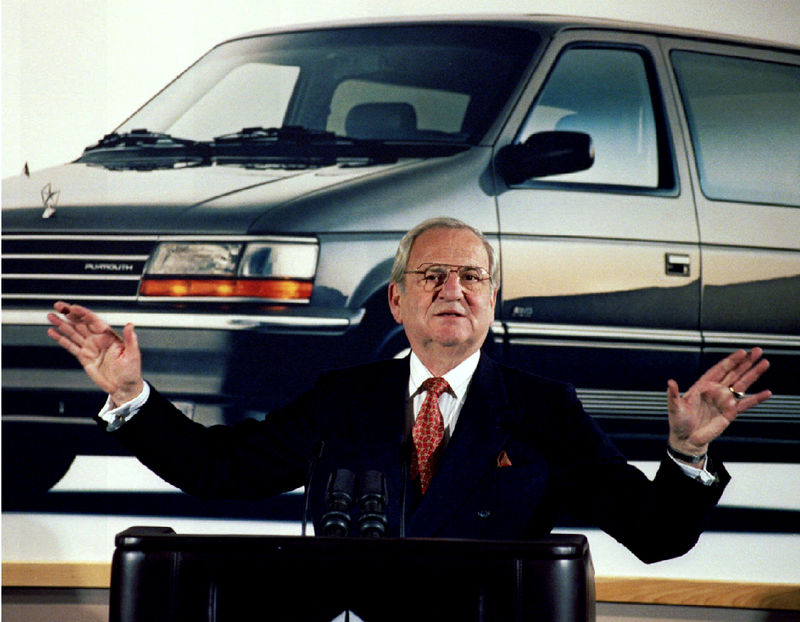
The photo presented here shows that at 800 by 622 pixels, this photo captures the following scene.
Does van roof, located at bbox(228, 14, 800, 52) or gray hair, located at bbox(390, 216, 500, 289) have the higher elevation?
van roof, located at bbox(228, 14, 800, 52)

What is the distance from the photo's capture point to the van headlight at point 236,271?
2898 millimetres

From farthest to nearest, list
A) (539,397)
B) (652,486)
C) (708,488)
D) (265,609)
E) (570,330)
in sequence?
(570,330) < (539,397) < (652,486) < (708,488) < (265,609)

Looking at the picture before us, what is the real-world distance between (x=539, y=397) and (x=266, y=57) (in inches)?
55.6

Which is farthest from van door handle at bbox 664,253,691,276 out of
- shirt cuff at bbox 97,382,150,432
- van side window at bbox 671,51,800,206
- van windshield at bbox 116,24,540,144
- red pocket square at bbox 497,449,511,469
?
shirt cuff at bbox 97,382,150,432

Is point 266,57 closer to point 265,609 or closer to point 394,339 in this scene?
point 394,339

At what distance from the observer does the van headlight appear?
2898mm

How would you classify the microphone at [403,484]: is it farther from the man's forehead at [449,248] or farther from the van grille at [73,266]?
the van grille at [73,266]

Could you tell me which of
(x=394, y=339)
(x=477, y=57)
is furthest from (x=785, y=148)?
(x=394, y=339)

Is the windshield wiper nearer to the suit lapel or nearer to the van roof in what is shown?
the van roof

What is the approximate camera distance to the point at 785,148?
119 inches

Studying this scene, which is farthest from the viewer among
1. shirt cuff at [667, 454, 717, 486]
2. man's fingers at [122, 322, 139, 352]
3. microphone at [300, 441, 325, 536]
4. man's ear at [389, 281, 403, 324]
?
man's ear at [389, 281, 403, 324]

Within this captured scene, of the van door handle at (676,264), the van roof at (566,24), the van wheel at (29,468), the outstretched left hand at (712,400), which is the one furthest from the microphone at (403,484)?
the van roof at (566,24)

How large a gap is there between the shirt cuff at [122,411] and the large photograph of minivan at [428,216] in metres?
0.87

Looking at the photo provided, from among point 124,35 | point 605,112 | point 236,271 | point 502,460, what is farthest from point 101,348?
point 605,112
